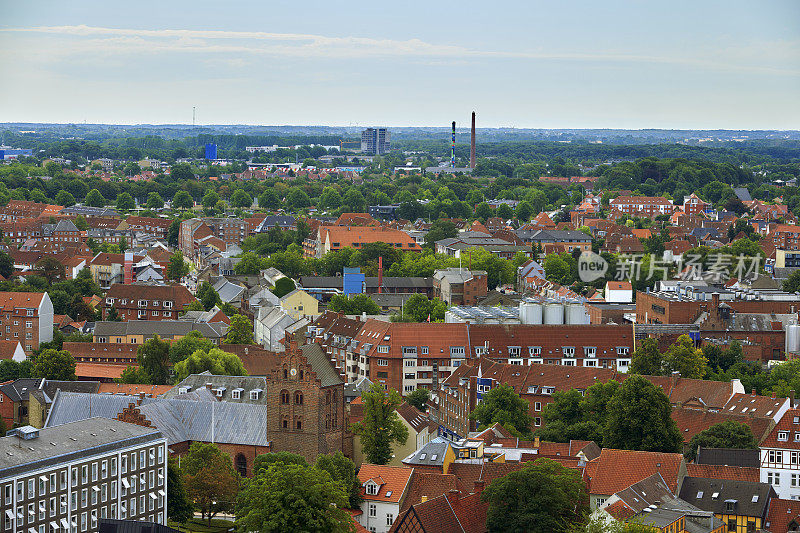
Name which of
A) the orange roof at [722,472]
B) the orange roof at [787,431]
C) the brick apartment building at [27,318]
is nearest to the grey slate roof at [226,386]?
the orange roof at [722,472]

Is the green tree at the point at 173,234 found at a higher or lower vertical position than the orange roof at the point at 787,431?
lower

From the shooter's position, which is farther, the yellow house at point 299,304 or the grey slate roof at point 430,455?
the yellow house at point 299,304

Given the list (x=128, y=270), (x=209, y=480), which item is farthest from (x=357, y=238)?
(x=209, y=480)

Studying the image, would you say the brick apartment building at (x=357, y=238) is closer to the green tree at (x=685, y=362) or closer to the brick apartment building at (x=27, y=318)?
the brick apartment building at (x=27, y=318)

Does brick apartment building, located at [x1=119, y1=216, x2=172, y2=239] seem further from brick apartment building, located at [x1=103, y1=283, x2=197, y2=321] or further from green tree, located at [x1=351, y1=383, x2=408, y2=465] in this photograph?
green tree, located at [x1=351, y1=383, x2=408, y2=465]

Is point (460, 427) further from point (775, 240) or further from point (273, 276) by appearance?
point (775, 240)

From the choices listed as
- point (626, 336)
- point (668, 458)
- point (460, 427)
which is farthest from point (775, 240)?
point (668, 458)

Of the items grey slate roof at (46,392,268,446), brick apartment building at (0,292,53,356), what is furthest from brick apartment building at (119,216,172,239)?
grey slate roof at (46,392,268,446)
